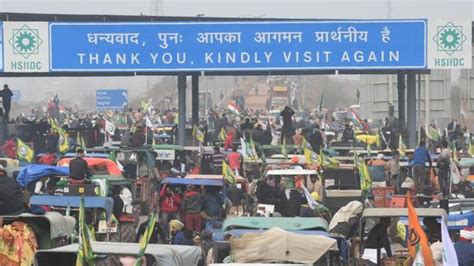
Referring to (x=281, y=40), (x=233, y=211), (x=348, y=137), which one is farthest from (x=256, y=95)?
(x=233, y=211)

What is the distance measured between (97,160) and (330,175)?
5.53m

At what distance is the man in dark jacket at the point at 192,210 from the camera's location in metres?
22.0

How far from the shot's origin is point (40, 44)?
113 feet

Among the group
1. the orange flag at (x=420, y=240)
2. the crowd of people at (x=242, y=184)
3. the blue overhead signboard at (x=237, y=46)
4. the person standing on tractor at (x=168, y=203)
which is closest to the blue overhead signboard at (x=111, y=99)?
the crowd of people at (x=242, y=184)

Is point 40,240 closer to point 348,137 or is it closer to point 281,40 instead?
point 281,40

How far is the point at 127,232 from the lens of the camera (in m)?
21.1

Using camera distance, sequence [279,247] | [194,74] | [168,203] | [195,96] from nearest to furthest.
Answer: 1. [279,247]
2. [168,203]
3. [194,74]
4. [195,96]

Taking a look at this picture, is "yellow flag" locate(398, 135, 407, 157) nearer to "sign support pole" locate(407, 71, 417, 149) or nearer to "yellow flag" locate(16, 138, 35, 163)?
"sign support pole" locate(407, 71, 417, 149)

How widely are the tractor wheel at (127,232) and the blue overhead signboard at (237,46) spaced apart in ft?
44.5

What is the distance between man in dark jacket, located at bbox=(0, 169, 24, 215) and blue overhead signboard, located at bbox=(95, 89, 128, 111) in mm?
71448

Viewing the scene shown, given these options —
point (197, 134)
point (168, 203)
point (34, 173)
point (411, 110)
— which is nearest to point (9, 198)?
point (34, 173)

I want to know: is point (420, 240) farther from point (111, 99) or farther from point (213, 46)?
point (111, 99)

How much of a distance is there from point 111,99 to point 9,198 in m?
73.0

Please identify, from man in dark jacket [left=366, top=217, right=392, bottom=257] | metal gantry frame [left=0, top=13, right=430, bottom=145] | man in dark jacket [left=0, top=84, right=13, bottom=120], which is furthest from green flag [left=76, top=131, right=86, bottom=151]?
man in dark jacket [left=366, top=217, right=392, bottom=257]
